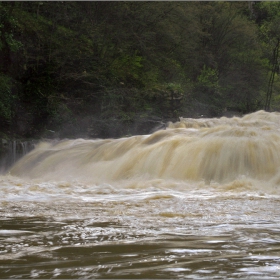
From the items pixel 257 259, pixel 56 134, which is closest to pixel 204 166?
pixel 257 259

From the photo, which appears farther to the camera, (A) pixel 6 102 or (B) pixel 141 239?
(A) pixel 6 102

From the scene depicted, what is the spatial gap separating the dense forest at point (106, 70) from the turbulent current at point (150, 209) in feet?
9.32

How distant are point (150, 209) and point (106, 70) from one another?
13446 millimetres

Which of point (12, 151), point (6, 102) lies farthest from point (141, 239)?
point (6, 102)

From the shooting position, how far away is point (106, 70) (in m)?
18.9

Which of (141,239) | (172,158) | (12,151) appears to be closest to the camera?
(141,239)

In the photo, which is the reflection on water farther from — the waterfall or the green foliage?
the green foliage

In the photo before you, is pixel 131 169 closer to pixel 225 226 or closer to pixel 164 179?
pixel 164 179

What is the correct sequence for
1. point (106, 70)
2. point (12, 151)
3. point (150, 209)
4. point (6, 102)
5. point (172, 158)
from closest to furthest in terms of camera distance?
point (150, 209)
point (172, 158)
point (12, 151)
point (6, 102)
point (106, 70)

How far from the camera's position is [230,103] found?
1165 inches

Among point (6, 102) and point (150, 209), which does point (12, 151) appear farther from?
point (150, 209)

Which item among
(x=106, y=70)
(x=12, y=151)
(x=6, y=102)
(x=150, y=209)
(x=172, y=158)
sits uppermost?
(x=106, y=70)

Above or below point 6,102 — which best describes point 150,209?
below

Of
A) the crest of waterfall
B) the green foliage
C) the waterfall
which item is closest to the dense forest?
the green foliage
